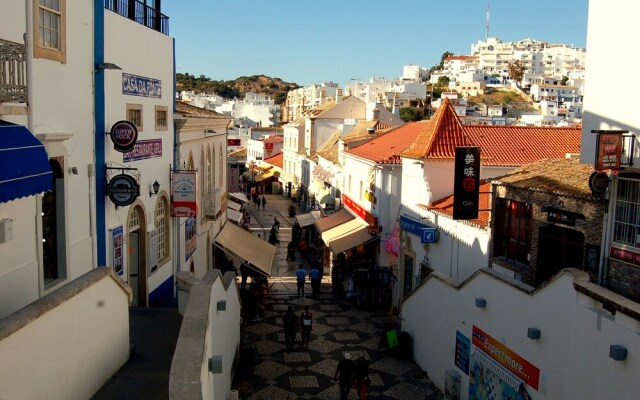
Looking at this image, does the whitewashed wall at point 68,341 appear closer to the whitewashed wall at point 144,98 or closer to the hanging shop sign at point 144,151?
the whitewashed wall at point 144,98

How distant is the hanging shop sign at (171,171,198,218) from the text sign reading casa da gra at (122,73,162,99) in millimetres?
2285

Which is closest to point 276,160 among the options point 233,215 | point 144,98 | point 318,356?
point 233,215

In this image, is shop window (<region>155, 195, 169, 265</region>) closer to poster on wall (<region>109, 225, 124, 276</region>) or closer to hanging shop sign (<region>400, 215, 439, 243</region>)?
poster on wall (<region>109, 225, 124, 276</region>)

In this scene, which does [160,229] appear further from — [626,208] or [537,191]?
[626,208]

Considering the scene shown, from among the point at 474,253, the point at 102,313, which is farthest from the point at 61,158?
the point at 474,253

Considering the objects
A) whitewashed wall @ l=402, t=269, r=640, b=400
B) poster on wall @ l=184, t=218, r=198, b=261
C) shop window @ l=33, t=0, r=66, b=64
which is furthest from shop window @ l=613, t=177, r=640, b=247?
poster on wall @ l=184, t=218, r=198, b=261

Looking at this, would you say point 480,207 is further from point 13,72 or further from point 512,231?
point 13,72

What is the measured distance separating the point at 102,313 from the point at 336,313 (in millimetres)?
17213

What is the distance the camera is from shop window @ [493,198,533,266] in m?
16.6

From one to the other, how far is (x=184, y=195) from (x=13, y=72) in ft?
29.6

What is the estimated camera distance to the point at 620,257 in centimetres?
1310

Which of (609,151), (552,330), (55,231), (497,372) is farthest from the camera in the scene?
(497,372)

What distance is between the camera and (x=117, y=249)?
45.8ft

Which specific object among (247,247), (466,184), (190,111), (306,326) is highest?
(190,111)
